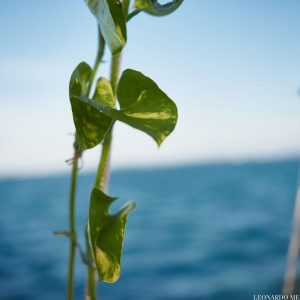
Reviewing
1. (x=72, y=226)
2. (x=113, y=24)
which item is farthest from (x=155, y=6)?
(x=72, y=226)

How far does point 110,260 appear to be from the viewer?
331 millimetres

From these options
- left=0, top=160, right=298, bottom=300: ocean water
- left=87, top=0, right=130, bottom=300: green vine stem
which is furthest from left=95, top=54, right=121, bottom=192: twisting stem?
left=0, top=160, right=298, bottom=300: ocean water

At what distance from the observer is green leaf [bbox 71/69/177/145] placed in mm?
314

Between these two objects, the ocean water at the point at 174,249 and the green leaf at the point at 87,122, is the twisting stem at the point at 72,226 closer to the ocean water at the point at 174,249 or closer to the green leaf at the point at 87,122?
the green leaf at the point at 87,122

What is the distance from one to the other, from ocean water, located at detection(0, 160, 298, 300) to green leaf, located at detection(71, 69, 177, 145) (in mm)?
5208

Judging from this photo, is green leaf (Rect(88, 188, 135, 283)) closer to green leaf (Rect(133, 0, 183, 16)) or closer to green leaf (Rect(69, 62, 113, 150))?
green leaf (Rect(69, 62, 113, 150))

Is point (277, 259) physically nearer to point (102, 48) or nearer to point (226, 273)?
point (226, 273)

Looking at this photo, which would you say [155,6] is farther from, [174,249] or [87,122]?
[174,249]

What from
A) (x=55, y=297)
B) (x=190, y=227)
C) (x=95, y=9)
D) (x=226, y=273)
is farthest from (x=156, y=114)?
(x=190, y=227)

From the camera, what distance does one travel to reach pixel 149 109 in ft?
1.05

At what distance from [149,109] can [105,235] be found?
11 cm

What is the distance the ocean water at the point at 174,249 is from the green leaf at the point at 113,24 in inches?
206

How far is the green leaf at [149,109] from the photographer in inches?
12.4

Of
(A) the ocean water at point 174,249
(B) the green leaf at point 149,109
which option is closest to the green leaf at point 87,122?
(B) the green leaf at point 149,109
